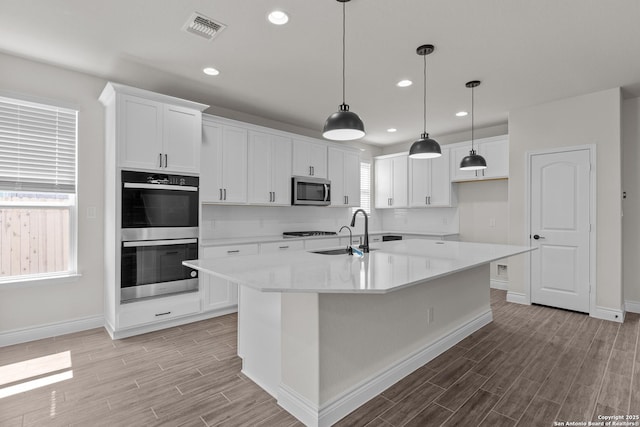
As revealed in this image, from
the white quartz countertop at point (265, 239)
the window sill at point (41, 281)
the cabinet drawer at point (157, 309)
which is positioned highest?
the white quartz countertop at point (265, 239)

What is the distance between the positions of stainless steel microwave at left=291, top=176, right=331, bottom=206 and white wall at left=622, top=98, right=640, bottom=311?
389cm

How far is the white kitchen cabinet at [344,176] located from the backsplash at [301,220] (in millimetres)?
402

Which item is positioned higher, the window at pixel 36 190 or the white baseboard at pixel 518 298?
the window at pixel 36 190

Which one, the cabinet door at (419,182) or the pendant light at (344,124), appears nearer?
the pendant light at (344,124)

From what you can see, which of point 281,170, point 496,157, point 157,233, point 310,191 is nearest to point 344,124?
point 157,233

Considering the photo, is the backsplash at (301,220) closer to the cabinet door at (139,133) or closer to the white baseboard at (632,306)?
the cabinet door at (139,133)

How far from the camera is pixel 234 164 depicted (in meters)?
4.28

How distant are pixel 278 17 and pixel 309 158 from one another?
281cm

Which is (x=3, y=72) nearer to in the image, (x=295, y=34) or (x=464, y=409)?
(x=295, y=34)

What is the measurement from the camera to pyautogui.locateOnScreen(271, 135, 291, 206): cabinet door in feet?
15.4

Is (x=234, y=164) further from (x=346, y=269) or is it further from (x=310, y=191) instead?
(x=346, y=269)

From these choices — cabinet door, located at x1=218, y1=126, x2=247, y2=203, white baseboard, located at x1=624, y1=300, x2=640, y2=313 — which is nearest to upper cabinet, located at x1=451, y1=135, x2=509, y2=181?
white baseboard, located at x1=624, y1=300, x2=640, y2=313

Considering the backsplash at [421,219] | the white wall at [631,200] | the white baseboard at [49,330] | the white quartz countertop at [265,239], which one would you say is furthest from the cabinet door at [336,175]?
the white wall at [631,200]

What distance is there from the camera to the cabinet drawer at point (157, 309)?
3238 mm
